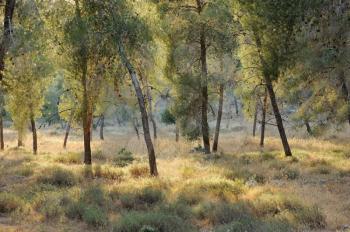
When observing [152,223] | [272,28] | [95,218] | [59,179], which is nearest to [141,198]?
[95,218]

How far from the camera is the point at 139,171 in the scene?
62.1 ft

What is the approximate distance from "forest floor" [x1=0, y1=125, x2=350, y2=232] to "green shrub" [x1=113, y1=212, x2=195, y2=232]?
0.07 feet

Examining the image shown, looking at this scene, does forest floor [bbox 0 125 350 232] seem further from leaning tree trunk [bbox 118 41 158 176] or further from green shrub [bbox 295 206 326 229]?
leaning tree trunk [bbox 118 41 158 176]

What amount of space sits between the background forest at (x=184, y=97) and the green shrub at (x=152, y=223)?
27 millimetres

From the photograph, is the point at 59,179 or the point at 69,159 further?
the point at 69,159

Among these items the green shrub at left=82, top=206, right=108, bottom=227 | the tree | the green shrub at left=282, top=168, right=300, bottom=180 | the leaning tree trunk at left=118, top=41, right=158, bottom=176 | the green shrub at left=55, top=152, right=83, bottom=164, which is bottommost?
the green shrub at left=82, top=206, right=108, bottom=227

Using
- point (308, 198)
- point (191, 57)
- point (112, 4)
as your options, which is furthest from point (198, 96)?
point (308, 198)

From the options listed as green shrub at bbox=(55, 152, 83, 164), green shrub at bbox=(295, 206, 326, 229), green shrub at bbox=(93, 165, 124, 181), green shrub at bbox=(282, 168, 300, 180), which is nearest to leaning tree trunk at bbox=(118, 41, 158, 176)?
green shrub at bbox=(93, 165, 124, 181)

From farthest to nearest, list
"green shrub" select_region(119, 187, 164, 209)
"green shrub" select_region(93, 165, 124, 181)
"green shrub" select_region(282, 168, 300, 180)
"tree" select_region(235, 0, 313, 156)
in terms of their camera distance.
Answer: "green shrub" select_region(93, 165, 124, 181)
"green shrub" select_region(282, 168, 300, 180)
"tree" select_region(235, 0, 313, 156)
"green shrub" select_region(119, 187, 164, 209)

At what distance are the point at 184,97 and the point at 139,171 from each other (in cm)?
889

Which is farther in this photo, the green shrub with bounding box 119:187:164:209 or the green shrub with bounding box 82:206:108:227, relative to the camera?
the green shrub with bounding box 119:187:164:209

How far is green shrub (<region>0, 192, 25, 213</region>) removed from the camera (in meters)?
12.4

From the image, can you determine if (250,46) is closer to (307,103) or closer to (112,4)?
(307,103)

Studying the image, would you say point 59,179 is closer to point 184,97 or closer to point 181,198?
point 181,198
